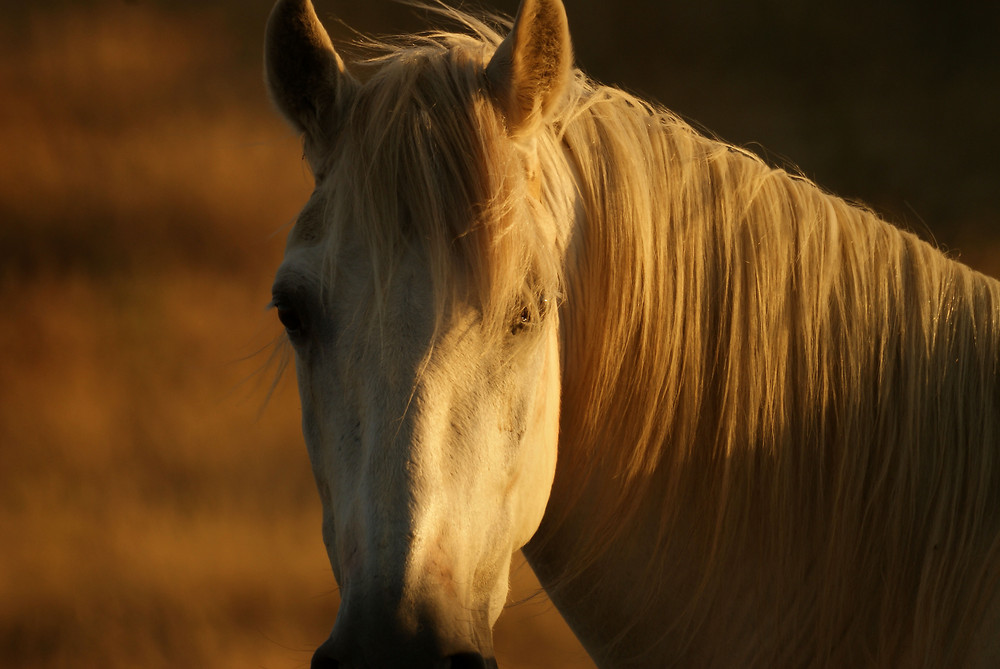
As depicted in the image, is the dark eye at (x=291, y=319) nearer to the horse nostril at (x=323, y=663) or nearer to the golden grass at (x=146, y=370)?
the horse nostril at (x=323, y=663)

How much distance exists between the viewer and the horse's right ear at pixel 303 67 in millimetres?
728

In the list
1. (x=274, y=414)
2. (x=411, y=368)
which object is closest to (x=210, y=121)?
(x=274, y=414)

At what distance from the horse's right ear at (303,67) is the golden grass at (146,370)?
1.12m

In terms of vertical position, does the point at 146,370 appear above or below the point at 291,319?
above

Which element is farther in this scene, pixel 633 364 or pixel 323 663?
pixel 633 364

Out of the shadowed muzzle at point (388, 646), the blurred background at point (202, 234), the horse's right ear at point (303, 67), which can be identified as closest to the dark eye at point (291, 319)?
the horse's right ear at point (303, 67)

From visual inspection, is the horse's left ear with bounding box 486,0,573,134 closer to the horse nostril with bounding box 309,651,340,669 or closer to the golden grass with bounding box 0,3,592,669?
the horse nostril with bounding box 309,651,340,669

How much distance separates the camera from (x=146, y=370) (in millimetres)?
1961

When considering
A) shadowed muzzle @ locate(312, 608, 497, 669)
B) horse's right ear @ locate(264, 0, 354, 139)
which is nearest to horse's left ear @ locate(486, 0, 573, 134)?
horse's right ear @ locate(264, 0, 354, 139)

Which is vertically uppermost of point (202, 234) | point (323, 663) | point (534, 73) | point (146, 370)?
point (202, 234)

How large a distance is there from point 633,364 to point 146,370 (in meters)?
1.64

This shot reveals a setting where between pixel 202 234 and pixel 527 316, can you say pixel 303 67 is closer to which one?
pixel 527 316

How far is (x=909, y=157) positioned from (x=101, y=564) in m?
2.49

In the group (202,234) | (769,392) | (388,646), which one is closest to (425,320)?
(388,646)
